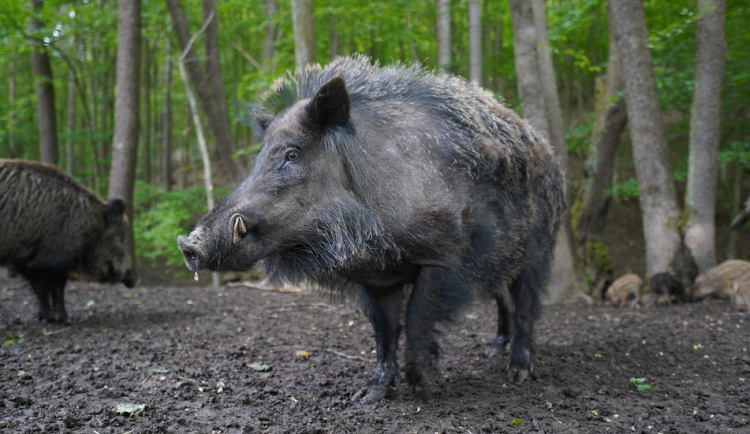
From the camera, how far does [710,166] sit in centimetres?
736

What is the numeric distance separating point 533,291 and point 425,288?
137 centimetres

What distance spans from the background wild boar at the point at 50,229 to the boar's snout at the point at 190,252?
13.0ft

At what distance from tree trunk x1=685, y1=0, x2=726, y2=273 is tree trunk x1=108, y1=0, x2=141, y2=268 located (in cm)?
760

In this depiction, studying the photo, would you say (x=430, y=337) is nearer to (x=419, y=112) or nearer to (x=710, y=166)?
(x=419, y=112)

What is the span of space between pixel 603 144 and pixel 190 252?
7.58 m

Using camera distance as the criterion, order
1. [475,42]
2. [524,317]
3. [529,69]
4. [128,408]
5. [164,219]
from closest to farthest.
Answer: [128,408] → [524,317] → [529,69] → [164,219] → [475,42]

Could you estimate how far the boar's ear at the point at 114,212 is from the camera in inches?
260

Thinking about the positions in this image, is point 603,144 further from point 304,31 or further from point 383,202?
point 383,202

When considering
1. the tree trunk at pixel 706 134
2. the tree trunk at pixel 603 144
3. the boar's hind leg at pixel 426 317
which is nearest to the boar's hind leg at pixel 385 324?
the boar's hind leg at pixel 426 317

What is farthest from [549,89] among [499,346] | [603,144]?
[499,346]

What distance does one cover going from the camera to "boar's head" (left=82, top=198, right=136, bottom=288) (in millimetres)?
6582

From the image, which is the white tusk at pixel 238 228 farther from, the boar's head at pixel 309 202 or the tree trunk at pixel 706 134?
the tree trunk at pixel 706 134

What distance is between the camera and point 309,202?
3291mm

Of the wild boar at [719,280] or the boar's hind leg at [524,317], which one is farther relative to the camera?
the wild boar at [719,280]
